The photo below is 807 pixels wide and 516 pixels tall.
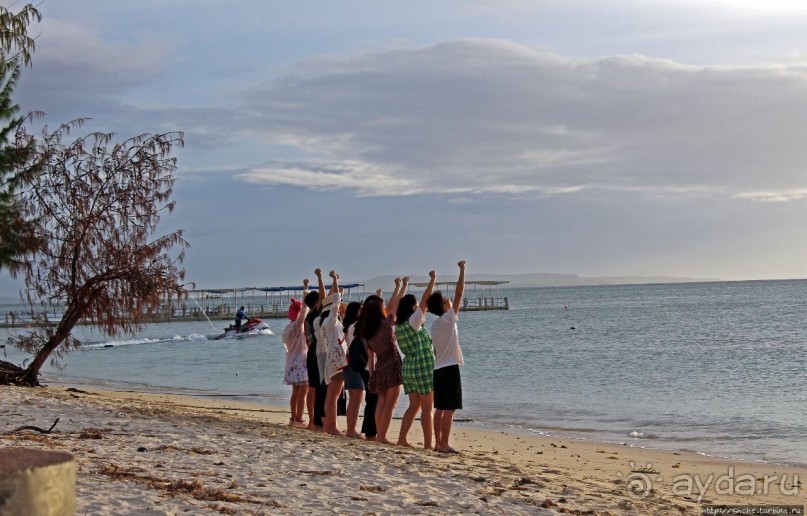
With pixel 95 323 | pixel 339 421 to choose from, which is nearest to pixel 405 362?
pixel 339 421

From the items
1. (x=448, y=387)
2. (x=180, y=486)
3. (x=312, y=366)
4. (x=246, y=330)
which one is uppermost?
(x=312, y=366)

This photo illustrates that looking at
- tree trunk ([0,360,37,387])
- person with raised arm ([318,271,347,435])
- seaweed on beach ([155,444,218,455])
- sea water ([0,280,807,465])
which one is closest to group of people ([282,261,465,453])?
person with raised arm ([318,271,347,435])

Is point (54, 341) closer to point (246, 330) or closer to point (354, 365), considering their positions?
point (354, 365)

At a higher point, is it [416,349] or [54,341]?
[416,349]

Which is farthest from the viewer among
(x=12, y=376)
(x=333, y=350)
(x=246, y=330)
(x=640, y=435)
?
(x=246, y=330)

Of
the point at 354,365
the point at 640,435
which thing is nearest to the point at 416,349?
the point at 354,365

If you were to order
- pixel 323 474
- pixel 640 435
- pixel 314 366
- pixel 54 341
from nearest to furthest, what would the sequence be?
pixel 323 474 < pixel 314 366 < pixel 640 435 < pixel 54 341

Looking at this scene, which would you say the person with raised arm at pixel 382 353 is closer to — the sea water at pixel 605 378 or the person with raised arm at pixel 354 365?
the person with raised arm at pixel 354 365

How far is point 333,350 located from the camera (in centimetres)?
987

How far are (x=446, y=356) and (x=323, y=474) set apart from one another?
2427 millimetres

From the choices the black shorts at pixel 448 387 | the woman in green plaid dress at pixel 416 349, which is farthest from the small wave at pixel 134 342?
the black shorts at pixel 448 387

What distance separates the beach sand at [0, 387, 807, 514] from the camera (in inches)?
235

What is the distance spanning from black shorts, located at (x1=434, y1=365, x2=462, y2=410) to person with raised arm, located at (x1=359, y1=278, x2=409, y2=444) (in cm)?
50

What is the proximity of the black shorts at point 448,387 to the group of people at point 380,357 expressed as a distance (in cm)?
Answer: 1
